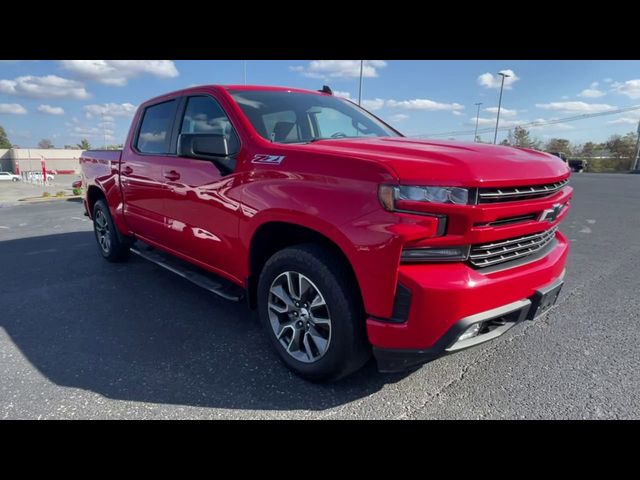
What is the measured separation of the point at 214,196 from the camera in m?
3.03

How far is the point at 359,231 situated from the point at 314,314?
2.37ft

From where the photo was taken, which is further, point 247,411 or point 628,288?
point 628,288

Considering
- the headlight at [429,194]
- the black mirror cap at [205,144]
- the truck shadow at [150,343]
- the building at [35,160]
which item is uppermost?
the black mirror cap at [205,144]

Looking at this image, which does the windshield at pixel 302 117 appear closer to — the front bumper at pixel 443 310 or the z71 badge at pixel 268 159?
the z71 badge at pixel 268 159

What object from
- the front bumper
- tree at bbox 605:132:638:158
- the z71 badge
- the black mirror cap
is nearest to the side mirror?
the black mirror cap

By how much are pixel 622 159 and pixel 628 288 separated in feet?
172

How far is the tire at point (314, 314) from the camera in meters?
2.23

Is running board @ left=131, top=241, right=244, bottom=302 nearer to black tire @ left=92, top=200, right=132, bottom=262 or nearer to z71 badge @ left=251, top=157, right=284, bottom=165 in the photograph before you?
black tire @ left=92, top=200, right=132, bottom=262

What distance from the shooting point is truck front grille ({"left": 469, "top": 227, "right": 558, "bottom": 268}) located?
208cm

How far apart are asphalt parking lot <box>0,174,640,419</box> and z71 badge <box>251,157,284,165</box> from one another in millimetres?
1438

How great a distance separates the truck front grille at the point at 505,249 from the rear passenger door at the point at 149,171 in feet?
9.36

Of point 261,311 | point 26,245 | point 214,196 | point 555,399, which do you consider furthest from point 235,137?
point 26,245

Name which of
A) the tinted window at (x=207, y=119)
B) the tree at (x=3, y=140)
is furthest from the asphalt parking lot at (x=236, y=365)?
the tree at (x=3, y=140)
